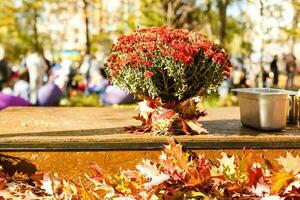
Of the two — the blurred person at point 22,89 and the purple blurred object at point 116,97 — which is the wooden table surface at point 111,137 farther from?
the blurred person at point 22,89

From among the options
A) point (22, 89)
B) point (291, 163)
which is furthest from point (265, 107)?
point (22, 89)

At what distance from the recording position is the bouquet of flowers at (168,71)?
3.81 metres

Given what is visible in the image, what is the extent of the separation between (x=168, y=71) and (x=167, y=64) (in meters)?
0.05

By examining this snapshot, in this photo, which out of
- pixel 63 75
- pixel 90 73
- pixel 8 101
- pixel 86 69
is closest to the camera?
pixel 8 101

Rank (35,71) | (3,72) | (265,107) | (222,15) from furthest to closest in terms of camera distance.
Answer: (222,15)
(35,71)
(3,72)
(265,107)

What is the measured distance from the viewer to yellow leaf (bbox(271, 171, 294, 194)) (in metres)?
2.74

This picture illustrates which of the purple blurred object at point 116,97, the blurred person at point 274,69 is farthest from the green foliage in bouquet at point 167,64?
the blurred person at point 274,69

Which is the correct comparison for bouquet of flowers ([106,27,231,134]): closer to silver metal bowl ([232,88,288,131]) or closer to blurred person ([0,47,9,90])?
silver metal bowl ([232,88,288,131])

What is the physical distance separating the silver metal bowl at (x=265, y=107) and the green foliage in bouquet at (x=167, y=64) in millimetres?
279

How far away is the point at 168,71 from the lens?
12.6 feet

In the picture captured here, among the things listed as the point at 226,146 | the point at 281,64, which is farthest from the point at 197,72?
the point at 281,64

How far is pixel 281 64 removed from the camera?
19969 mm

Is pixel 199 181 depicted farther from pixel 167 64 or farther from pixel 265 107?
pixel 265 107

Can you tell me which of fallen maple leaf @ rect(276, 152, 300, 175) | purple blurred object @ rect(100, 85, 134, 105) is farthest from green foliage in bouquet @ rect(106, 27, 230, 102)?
purple blurred object @ rect(100, 85, 134, 105)
